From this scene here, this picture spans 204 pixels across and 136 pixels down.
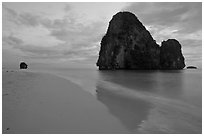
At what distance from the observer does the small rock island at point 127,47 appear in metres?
70.9

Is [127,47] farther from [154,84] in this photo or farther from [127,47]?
[154,84]

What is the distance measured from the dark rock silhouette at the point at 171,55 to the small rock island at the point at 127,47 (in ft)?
19.1

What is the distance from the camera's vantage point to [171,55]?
9125cm

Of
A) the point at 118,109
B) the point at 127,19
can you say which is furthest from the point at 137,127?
the point at 127,19

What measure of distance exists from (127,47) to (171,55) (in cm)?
3358

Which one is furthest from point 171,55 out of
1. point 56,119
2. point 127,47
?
point 56,119

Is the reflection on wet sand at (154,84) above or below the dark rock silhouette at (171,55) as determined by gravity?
below

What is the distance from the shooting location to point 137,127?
4777 mm

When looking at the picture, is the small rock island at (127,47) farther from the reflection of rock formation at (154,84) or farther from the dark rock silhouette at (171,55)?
the reflection of rock formation at (154,84)

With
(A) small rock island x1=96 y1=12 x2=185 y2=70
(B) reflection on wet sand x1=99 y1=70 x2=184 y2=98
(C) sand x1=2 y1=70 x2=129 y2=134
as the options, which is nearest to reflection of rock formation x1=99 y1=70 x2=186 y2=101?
(B) reflection on wet sand x1=99 y1=70 x2=184 y2=98

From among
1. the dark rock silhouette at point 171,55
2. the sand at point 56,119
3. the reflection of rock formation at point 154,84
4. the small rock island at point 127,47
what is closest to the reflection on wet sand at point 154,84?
the reflection of rock formation at point 154,84

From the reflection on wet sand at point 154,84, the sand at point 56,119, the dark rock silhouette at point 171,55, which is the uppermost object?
the dark rock silhouette at point 171,55

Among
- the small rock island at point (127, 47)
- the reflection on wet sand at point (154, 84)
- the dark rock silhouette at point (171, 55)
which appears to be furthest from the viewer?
the dark rock silhouette at point (171, 55)

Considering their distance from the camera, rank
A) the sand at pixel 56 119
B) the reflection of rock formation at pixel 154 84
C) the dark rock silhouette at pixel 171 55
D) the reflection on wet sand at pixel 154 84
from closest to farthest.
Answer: the sand at pixel 56 119, the reflection of rock formation at pixel 154 84, the reflection on wet sand at pixel 154 84, the dark rock silhouette at pixel 171 55
